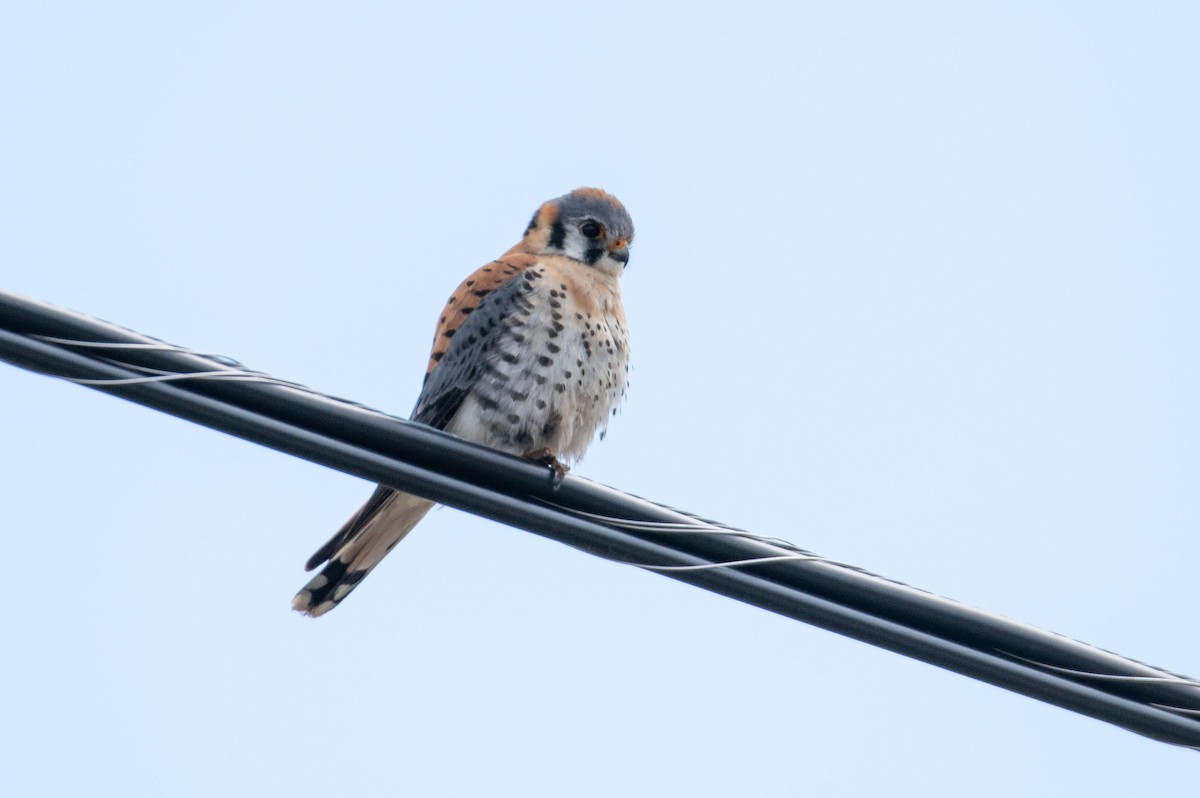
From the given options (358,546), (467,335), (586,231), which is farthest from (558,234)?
(358,546)

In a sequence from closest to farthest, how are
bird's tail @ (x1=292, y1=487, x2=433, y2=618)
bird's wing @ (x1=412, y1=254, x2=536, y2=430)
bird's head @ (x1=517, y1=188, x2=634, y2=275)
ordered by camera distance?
bird's tail @ (x1=292, y1=487, x2=433, y2=618)
bird's wing @ (x1=412, y1=254, x2=536, y2=430)
bird's head @ (x1=517, y1=188, x2=634, y2=275)

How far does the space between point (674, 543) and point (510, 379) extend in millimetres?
2029

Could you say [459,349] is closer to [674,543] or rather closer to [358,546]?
[358,546]

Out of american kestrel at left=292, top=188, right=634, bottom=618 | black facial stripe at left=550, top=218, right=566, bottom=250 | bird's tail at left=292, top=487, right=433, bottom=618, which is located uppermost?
black facial stripe at left=550, top=218, right=566, bottom=250

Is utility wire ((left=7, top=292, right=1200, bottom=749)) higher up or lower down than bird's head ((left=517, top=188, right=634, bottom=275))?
lower down

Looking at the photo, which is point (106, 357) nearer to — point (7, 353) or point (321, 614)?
point (7, 353)

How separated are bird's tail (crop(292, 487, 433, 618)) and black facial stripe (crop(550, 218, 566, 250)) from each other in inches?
48.5

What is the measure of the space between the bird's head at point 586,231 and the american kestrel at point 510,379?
10.5 inches

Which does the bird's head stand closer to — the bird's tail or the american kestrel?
the american kestrel

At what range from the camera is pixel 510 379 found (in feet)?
16.3

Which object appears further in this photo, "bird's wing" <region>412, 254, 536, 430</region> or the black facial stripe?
the black facial stripe

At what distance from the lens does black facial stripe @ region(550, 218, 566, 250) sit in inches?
227

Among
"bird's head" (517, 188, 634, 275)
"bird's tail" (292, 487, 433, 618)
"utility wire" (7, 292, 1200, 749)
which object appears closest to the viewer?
"utility wire" (7, 292, 1200, 749)

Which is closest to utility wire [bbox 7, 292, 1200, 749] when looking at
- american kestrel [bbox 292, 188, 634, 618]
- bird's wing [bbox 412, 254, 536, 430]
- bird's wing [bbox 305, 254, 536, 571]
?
american kestrel [bbox 292, 188, 634, 618]
